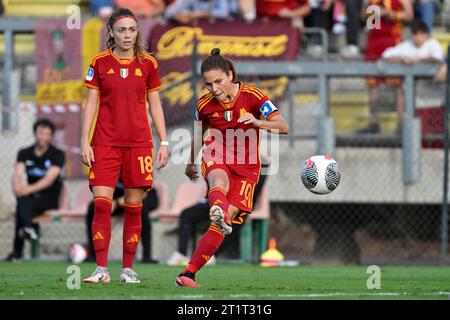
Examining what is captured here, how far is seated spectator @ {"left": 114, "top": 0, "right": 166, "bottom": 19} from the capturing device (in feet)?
56.3

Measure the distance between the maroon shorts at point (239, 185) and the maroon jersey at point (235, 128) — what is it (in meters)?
0.02

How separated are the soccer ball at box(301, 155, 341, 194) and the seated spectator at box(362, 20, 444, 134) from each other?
5471mm

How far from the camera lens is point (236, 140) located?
9.20m

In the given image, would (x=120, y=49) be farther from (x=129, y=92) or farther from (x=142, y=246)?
(x=142, y=246)

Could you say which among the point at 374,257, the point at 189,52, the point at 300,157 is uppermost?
the point at 189,52

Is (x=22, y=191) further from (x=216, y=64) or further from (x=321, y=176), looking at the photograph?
(x=216, y=64)

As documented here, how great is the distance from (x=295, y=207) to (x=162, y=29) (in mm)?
2953

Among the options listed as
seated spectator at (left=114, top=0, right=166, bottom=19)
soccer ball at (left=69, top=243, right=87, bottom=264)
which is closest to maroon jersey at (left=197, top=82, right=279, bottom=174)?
soccer ball at (left=69, top=243, right=87, bottom=264)

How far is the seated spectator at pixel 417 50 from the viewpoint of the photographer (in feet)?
50.7

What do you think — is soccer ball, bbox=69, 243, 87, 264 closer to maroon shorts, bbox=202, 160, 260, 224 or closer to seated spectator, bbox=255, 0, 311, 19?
seated spectator, bbox=255, 0, 311, 19

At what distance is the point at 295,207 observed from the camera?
1623cm

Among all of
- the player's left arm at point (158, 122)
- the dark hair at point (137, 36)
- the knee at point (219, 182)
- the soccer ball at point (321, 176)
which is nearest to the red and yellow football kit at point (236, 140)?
the knee at point (219, 182)

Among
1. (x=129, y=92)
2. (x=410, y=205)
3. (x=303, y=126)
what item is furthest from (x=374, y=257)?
(x=129, y=92)

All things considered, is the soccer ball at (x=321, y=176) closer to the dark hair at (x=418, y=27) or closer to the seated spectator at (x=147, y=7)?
the dark hair at (x=418, y=27)
